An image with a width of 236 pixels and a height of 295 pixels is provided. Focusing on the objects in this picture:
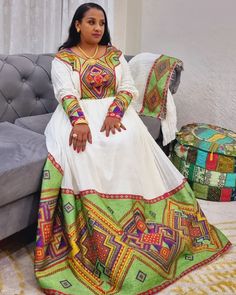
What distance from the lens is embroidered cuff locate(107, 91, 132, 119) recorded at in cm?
174

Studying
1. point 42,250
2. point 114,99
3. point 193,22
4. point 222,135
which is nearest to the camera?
point 42,250

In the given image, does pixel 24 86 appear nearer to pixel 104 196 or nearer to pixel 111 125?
pixel 111 125

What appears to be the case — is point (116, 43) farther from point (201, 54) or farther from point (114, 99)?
point (114, 99)

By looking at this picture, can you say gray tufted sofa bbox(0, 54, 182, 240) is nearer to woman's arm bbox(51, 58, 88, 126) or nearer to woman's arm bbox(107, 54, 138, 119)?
woman's arm bbox(51, 58, 88, 126)

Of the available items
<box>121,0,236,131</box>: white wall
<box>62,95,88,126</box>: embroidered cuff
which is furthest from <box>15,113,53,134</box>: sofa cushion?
<box>121,0,236,131</box>: white wall

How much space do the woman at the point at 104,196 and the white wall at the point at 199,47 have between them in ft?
3.62

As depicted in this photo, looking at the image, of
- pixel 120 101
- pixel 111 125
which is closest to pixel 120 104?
pixel 120 101

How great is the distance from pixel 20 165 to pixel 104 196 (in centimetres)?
40

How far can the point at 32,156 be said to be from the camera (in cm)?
155

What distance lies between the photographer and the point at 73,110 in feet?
5.49

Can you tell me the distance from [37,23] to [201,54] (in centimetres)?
129

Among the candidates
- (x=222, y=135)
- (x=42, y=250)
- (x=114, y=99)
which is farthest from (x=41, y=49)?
(x=42, y=250)

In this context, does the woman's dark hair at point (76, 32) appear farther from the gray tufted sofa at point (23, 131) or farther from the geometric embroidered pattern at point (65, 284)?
the geometric embroidered pattern at point (65, 284)

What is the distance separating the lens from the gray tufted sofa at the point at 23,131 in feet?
4.86
